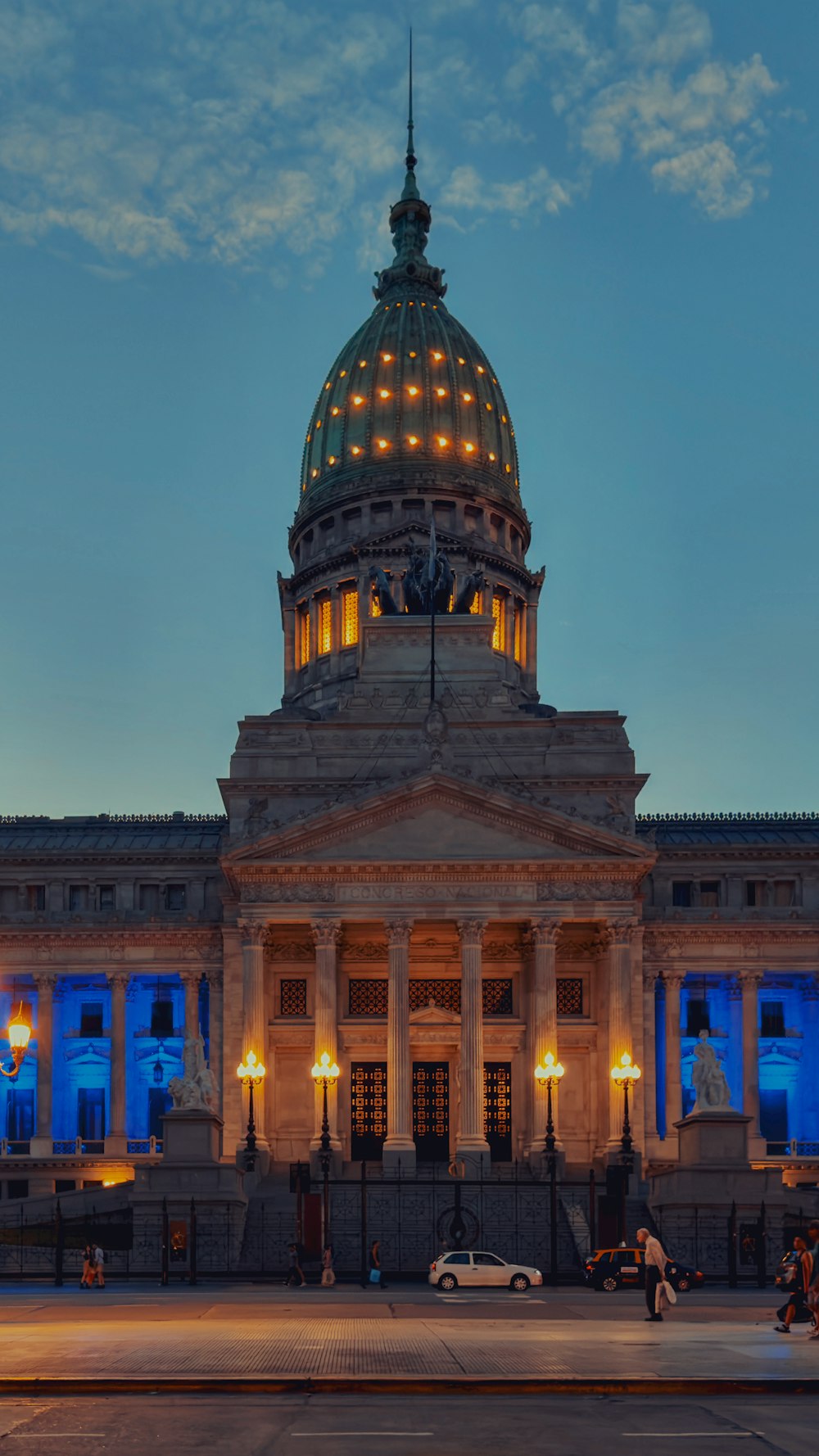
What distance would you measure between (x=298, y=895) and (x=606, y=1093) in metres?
15.0

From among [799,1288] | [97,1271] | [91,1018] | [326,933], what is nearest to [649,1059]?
[326,933]

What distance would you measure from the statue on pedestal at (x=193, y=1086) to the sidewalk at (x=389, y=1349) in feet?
57.0

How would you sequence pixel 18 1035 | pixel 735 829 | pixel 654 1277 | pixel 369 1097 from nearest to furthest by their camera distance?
pixel 654 1277
pixel 18 1035
pixel 369 1097
pixel 735 829

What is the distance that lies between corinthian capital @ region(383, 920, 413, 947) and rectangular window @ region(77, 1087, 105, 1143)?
19375 mm

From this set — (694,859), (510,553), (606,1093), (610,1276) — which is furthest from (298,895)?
(510,553)

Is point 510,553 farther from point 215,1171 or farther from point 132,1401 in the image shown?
point 132,1401

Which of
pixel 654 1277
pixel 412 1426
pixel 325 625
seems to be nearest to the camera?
pixel 412 1426

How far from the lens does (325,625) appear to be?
105 m

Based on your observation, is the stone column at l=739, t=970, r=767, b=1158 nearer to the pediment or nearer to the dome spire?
the pediment

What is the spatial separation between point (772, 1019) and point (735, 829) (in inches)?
390

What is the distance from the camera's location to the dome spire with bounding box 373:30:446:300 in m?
121

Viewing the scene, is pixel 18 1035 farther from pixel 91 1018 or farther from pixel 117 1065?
pixel 91 1018

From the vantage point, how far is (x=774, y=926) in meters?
77.6

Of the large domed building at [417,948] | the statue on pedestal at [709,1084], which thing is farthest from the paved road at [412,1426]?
the large domed building at [417,948]
